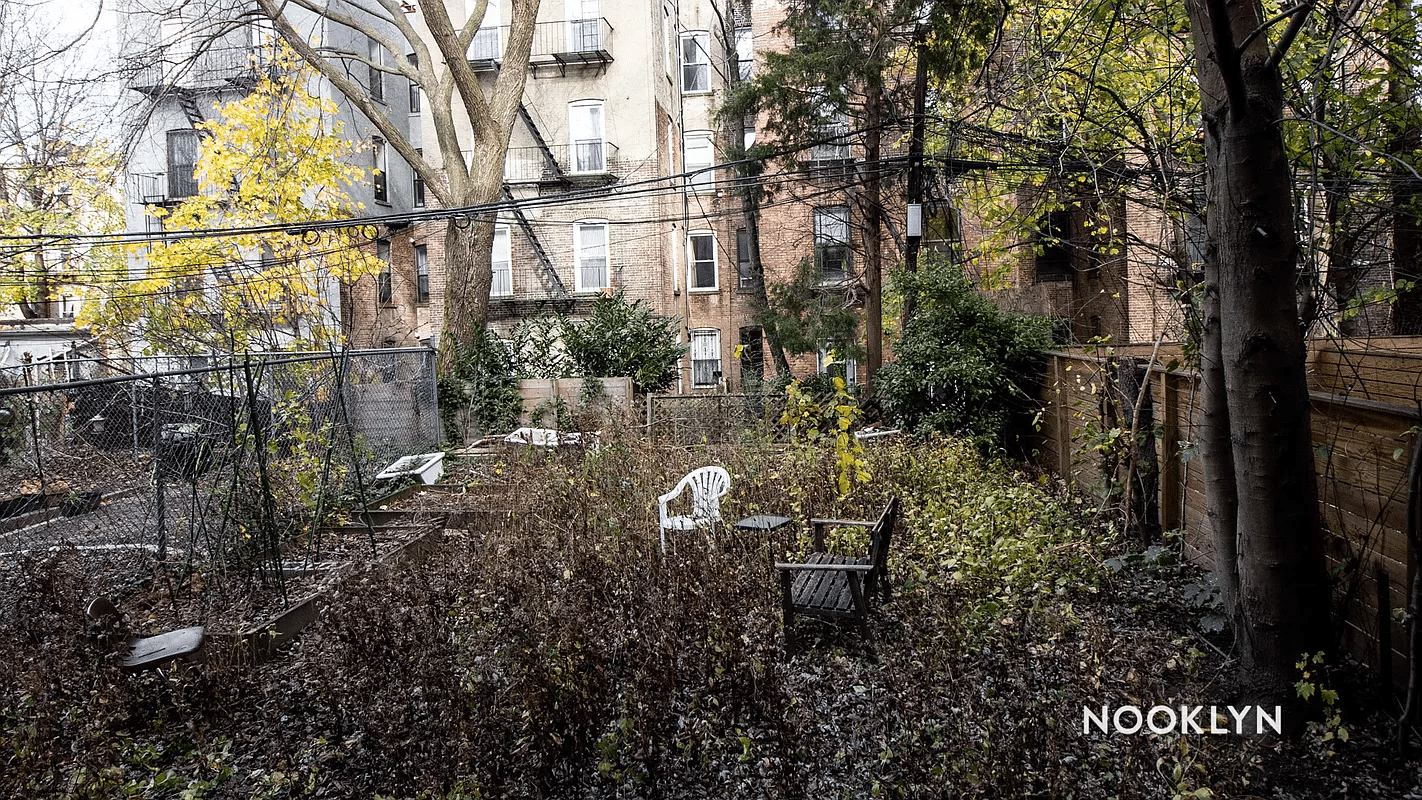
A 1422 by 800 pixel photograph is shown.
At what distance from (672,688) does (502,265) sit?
22022mm

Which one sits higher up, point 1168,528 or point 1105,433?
point 1105,433

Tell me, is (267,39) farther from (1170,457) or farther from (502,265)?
(1170,457)

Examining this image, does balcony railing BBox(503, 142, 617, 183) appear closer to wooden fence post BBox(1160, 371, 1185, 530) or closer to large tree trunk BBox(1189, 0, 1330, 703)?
wooden fence post BBox(1160, 371, 1185, 530)

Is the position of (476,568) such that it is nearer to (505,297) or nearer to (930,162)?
(930,162)

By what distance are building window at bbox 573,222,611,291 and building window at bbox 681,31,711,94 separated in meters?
5.96

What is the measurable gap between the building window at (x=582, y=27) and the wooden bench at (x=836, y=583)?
20.9 meters

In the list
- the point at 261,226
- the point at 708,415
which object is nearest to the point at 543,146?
the point at 261,226

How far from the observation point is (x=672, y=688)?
167 inches

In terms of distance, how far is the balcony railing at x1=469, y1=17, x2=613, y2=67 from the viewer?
23.9 metres

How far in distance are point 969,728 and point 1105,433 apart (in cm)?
449

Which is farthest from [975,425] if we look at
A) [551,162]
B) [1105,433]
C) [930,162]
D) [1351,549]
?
[551,162]

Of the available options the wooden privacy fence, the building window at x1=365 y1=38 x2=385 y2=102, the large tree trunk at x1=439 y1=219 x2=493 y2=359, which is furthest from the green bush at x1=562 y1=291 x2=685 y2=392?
the building window at x1=365 y1=38 x2=385 y2=102

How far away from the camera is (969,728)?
3.81 meters

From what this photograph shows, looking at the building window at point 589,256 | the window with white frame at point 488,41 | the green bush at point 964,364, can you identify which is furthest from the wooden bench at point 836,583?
the window with white frame at point 488,41
